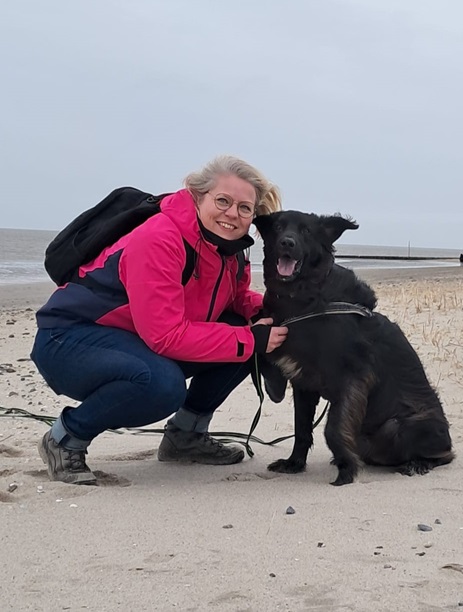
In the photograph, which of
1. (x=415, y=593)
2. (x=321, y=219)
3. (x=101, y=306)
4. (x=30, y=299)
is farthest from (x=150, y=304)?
(x=30, y=299)

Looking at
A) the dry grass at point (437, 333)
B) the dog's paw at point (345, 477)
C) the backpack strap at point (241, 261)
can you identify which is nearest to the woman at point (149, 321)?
the backpack strap at point (241, 261)

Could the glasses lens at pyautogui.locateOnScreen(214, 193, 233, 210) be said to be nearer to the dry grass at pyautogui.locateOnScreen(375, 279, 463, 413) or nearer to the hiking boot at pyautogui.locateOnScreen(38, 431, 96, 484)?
the hiking boot at pyautogui.locateOnScreen(38, 431, 96, 484)

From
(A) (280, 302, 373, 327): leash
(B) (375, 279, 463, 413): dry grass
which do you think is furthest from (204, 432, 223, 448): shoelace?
(B) (375, 279, 463, 413): dry grass

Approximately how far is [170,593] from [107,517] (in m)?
0.73

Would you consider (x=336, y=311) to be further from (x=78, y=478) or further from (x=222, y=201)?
(x=78, y=478)

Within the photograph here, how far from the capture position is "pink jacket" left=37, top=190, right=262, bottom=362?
308 centimetres

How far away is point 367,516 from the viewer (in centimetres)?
271

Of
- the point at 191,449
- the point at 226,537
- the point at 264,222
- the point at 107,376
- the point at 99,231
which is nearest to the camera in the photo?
the point at 226,537

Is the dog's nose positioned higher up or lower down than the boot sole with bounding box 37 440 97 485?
higher up

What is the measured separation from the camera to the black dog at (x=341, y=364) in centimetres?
338

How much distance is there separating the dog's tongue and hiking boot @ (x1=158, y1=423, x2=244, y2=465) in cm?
102

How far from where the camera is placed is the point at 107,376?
320 cm

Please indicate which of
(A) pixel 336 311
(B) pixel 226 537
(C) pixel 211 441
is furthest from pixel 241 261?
(B) pixel 226 537

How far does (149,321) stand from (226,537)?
102 centimetres
